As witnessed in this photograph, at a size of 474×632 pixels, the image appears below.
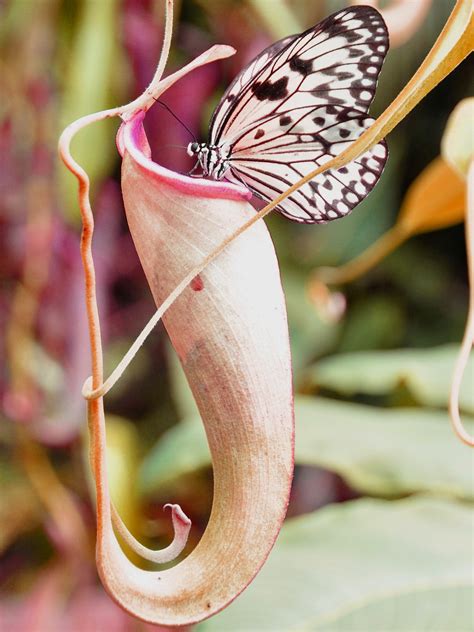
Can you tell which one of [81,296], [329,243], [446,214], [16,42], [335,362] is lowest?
[329,243]

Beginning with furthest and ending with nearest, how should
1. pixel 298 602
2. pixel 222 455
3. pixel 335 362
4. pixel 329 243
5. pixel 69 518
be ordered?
pixel 329 243 < pixel 69 518 < pixel 335 362 < pixel 298 602 < pixel 222 455

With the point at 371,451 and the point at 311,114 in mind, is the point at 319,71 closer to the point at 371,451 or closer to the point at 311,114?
the point at 311,114

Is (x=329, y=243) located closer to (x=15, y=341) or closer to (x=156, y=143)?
(x=156, y=143)

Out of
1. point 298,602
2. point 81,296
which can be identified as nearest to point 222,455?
point 298,602

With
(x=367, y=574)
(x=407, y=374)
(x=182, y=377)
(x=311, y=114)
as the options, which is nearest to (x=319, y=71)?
(x=311, y=114)

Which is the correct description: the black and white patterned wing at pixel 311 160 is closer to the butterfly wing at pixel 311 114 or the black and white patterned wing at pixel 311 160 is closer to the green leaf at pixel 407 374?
the butterfly wing at pixel 311 114
